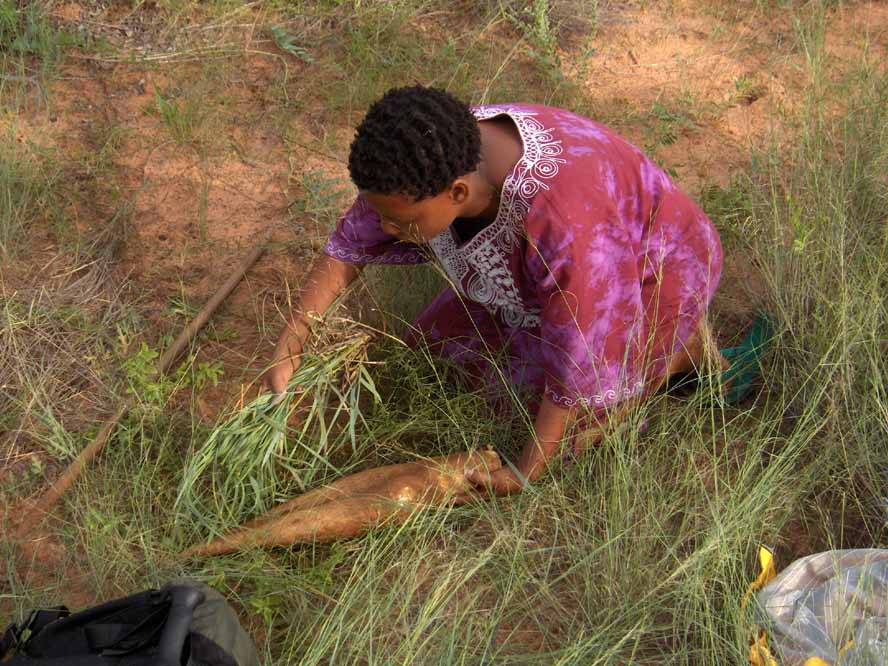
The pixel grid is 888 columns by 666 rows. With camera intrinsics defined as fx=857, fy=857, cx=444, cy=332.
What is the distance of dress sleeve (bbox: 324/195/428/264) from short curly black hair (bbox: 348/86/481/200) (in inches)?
16.5

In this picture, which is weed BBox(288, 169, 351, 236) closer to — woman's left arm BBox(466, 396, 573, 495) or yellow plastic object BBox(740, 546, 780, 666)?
woman's left arm BBox(466, 396, 573, 495)

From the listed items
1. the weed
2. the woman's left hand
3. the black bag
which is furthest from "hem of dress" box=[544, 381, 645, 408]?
the weed

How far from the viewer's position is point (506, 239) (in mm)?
1922

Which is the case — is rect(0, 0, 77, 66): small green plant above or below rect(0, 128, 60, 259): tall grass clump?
above

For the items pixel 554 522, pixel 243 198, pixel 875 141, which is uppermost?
pixel 875 141

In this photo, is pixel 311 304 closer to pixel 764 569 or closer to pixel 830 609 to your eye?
pixel 764 569

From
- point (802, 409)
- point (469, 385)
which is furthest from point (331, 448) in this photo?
point (802, 409)

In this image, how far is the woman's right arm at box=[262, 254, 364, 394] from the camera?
227cm

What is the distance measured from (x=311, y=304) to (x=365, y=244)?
23cm

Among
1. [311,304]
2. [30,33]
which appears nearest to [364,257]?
[311,304]

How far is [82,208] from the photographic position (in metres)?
3.10

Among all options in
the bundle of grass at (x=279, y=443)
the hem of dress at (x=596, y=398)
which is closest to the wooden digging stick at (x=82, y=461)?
the bundle of grass at (x=279, y=443)

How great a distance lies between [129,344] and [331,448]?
0.84 meters

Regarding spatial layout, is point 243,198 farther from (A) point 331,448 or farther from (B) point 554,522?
(B) point 554,522
